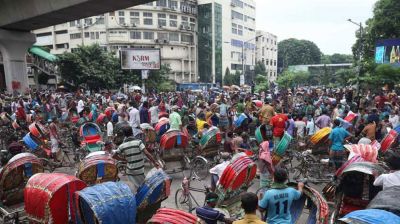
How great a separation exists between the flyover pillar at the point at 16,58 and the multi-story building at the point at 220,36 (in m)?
39.0

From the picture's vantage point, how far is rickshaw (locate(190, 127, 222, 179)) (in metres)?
10.3

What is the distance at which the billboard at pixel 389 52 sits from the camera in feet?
97.7

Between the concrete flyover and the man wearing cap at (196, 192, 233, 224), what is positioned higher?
the concrete flyover

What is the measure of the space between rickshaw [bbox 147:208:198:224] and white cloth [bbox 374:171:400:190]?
2857 millimetres

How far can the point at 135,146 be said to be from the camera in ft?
24.0

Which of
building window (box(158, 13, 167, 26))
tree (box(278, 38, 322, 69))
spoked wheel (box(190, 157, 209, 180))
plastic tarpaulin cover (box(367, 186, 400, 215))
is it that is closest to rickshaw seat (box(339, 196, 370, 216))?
plastic tarpaulin cover (box(367, 186, 400, 215))

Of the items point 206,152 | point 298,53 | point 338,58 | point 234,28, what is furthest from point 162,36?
point 338,58

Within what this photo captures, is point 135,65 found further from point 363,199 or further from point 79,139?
point 363,199

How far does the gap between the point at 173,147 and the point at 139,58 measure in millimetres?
25534

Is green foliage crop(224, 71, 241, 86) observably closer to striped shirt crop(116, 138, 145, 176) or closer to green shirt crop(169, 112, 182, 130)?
green shirt crop(169, 112, 182, 130)

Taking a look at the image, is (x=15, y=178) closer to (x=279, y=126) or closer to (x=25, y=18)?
(x=279, y=126)

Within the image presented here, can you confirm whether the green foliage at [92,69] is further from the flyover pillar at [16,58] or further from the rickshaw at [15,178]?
the rickshaw at [15,178]

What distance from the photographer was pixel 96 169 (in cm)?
691

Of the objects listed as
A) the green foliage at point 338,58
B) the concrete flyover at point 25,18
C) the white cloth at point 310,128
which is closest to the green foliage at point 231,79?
the concrete flyover at point 25,18
